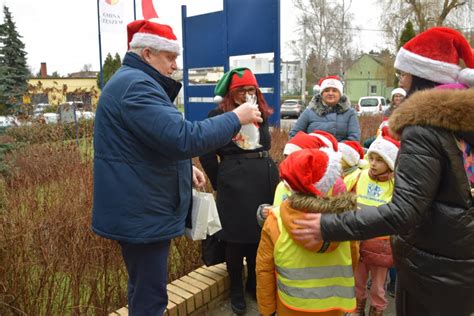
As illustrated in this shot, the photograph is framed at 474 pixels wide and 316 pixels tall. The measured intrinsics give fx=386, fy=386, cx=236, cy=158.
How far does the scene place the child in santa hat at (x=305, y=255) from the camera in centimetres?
170

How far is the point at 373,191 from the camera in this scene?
2.47 m

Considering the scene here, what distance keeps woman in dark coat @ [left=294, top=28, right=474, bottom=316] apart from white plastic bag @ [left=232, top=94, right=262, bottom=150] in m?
1.24

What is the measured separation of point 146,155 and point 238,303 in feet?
5.14

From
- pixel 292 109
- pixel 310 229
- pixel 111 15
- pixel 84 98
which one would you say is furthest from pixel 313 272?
pixel 292 109

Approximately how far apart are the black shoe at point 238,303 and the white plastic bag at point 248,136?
1087 millimetres

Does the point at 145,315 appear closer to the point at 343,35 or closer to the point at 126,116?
the point at 126,116

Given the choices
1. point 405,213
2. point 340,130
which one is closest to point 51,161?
point 340,130

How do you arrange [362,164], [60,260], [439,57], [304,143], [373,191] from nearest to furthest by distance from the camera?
[439,57]
[60,260]
[373,191]
[304,143]
[362,164]

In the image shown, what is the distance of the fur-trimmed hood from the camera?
1.33 metres

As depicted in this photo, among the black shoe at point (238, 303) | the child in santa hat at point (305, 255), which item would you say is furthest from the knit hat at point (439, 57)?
the black shoe at point (238, 303)

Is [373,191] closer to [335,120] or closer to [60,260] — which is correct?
[335,120]

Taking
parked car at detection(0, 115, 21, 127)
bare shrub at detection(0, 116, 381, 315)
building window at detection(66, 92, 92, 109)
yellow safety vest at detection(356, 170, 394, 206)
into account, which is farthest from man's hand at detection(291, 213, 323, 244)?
building window at detection(66, 92, 92, 109)

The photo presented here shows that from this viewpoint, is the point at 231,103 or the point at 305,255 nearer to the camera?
the point at 305,255

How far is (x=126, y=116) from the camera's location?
1.66 metres
